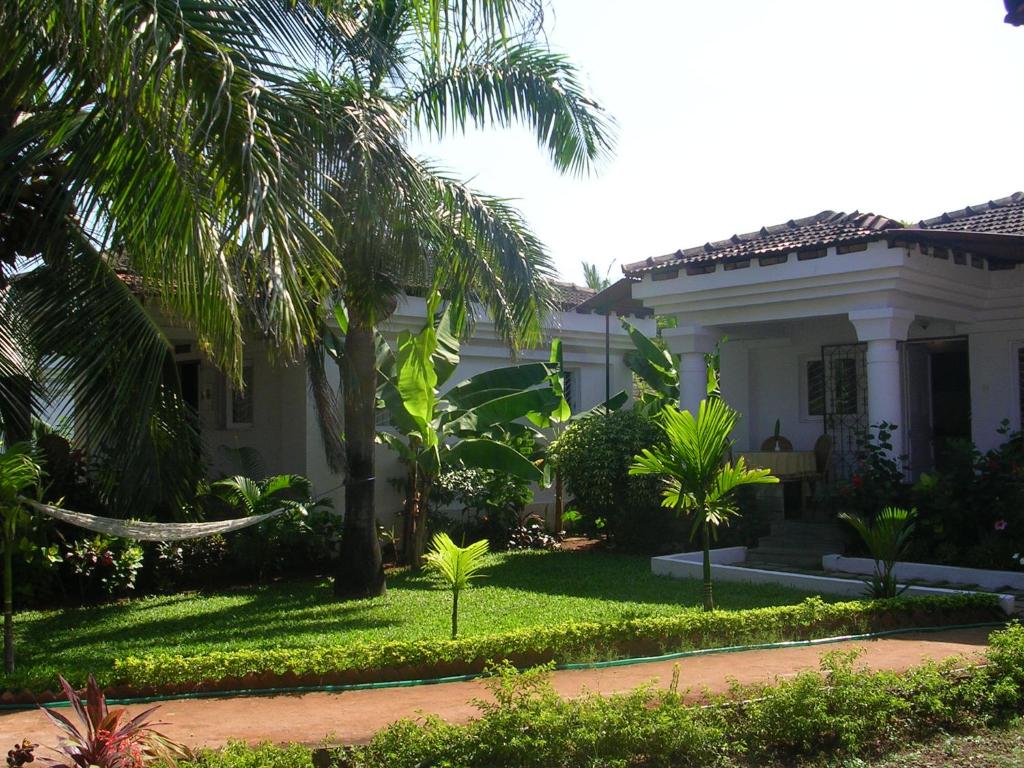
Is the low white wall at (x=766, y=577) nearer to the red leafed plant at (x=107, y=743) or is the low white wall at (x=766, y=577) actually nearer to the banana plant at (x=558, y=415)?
the banana plant at (x=558, y=415)

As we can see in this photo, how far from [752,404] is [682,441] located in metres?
7.79

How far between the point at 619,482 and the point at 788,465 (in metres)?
2.46

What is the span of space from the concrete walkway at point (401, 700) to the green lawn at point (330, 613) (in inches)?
44.6

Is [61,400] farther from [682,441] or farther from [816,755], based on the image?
[816,755]

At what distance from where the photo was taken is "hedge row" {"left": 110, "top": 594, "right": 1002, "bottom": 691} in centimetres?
760

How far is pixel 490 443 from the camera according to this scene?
1335 centimetres

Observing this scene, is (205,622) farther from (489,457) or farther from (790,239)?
(790,239)

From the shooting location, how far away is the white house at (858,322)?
515 inches

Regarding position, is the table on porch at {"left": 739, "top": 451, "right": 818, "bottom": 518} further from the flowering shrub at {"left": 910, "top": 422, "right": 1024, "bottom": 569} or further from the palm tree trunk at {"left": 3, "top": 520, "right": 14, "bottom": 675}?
the palm tree trunk at {"left": 3, "top": 520, "right": 14, "bottom": 675}

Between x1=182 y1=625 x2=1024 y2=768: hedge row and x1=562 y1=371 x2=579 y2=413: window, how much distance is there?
40.2 feet

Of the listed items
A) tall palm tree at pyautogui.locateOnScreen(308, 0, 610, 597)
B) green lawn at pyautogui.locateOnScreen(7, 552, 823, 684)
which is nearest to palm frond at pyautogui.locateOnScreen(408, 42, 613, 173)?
tall palm tree at pyautogui.locateOnScreen(308, 0, 610, 597)

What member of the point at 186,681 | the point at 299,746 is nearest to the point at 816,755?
the point at 299,746

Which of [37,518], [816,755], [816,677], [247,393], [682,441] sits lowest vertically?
[816,755]

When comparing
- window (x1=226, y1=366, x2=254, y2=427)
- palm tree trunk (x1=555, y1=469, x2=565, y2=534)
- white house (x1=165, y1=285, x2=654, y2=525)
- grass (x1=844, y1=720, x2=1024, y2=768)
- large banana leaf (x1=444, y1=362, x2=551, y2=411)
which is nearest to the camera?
grass (x1=844, y1=720, x2=1024, y2=768)
